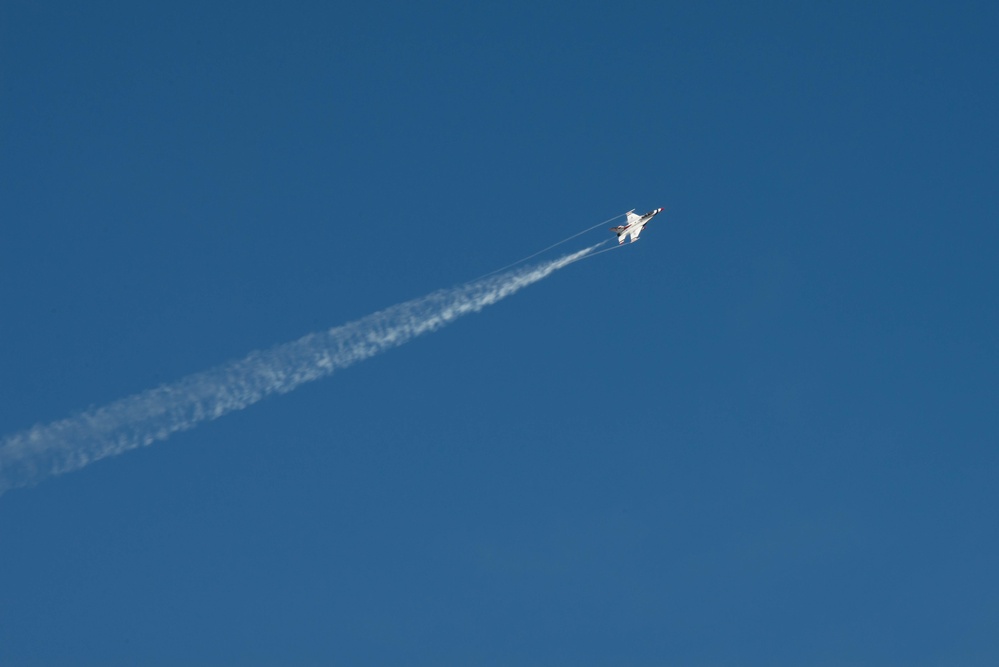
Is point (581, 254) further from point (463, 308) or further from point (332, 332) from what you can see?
point (332, 332)

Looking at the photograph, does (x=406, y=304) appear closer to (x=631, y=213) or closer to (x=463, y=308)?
(x=463, y=308)

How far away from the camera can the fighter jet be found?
14512cm

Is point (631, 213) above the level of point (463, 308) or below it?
above

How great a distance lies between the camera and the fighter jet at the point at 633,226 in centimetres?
14512

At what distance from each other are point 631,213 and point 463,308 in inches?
675

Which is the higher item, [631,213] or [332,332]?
[631,213]

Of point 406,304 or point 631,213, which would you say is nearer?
point 406,304

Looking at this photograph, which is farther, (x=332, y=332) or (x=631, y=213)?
(x=631, y=213)

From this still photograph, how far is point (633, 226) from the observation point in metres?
146

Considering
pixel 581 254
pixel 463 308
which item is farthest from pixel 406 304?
pixel 581 254

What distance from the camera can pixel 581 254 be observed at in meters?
140

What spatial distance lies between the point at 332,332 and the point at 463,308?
893 cm

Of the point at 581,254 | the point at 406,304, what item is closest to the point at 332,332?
the point at 406,304

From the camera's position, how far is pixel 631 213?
146m
